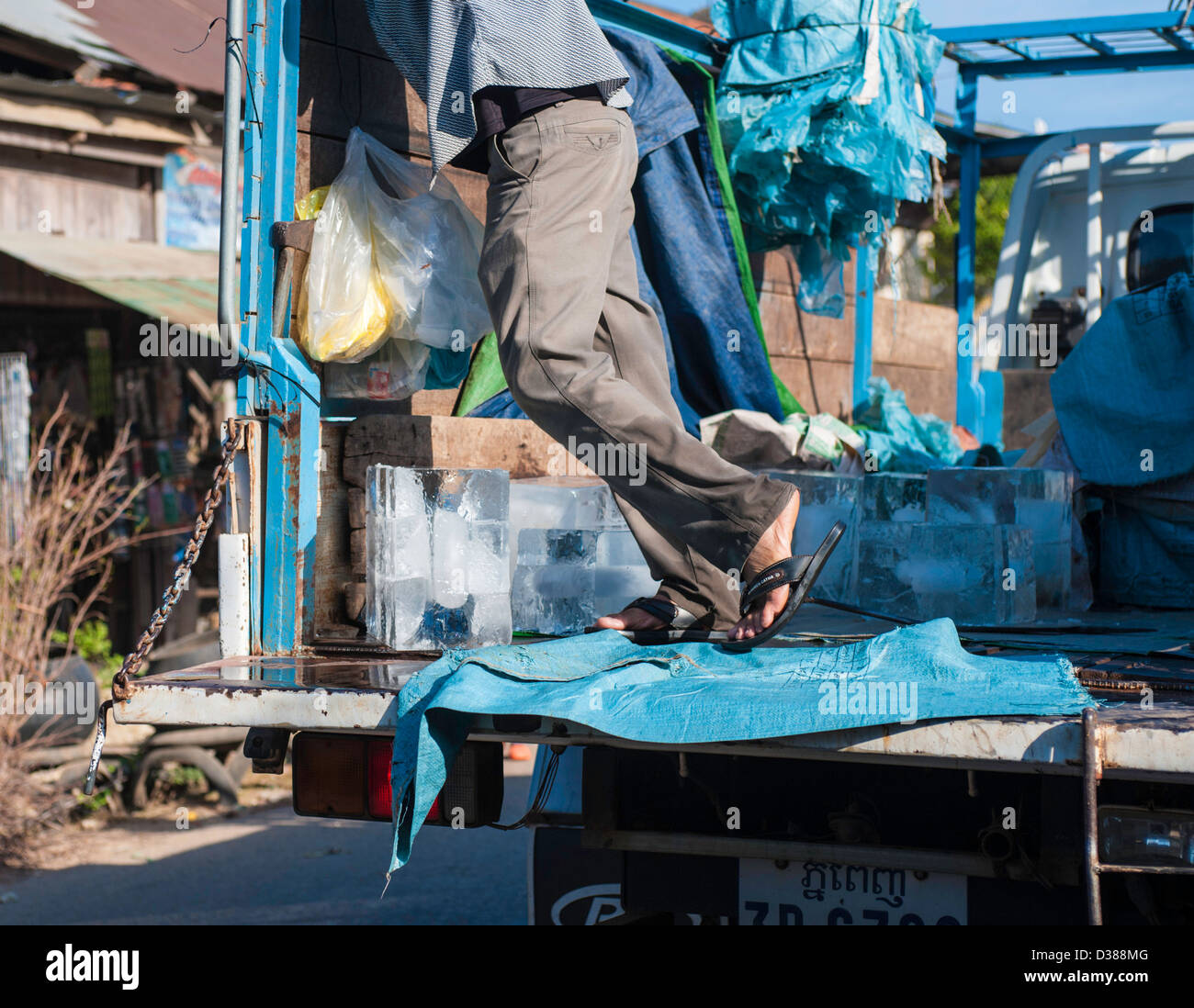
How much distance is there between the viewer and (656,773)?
217 cm

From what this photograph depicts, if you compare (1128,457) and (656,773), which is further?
(1128,457)

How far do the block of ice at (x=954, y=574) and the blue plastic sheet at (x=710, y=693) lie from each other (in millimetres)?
801

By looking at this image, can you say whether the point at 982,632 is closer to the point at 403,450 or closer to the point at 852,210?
the point at 403,450

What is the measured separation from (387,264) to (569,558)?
0.77 m

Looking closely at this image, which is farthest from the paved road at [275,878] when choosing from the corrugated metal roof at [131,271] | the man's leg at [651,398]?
the corrugated metal roof at [131,271]

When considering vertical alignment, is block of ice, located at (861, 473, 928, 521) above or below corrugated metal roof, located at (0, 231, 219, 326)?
below

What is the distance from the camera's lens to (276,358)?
2562 mm

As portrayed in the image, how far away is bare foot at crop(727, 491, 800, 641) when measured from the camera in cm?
234

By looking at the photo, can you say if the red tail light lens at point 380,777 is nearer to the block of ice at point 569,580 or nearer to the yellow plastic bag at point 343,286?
the block of ice at point 569,580

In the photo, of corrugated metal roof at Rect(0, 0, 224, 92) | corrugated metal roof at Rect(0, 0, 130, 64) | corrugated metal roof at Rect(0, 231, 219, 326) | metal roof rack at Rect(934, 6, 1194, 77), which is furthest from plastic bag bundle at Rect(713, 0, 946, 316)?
corrugated metal roof at Rect(0, 0, 130, 64)

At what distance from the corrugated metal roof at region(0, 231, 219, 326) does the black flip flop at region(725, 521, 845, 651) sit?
4659mm

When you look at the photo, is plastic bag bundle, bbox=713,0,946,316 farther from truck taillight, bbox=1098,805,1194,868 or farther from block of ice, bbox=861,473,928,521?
truck taillight, bbox=1098,805,1194,868
